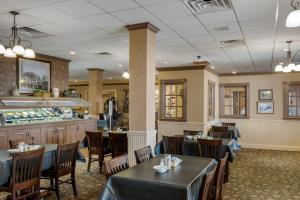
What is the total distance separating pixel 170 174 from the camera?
267 centimetres

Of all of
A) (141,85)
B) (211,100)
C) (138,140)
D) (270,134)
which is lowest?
(270,134)

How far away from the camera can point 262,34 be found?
486 centimetres

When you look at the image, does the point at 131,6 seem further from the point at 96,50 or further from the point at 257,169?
the point at 257,169

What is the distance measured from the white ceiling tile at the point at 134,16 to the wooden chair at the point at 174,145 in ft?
6.99

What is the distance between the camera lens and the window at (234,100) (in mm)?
9836

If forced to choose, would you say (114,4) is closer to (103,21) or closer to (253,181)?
(103,21)

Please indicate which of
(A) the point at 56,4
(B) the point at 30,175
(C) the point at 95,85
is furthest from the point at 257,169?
(C) the point at 95,85

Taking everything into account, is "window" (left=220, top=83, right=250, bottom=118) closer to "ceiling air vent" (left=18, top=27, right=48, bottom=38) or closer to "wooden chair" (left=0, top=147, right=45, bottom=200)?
"ceiling air vent" (left=18, top=27, right=48, bottom=38)

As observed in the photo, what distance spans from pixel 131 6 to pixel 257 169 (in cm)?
473

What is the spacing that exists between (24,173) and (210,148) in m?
2.91

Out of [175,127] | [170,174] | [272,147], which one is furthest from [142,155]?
[272,147]

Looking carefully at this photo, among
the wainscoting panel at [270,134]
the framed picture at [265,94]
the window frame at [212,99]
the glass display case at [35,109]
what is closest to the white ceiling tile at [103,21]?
the glass display case at [35,109]

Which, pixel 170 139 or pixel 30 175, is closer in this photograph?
pixel 30 175

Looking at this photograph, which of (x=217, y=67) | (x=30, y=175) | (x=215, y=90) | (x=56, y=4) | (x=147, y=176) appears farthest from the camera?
(x=215, y=90)
